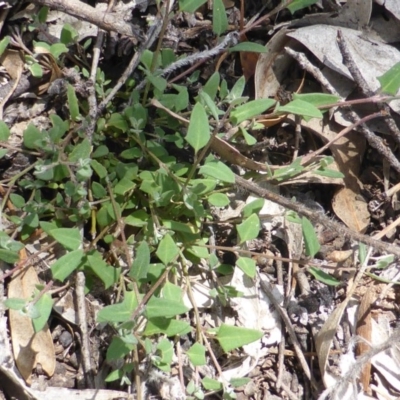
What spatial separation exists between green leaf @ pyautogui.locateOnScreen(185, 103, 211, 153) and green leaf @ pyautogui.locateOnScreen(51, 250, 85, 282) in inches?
26.0

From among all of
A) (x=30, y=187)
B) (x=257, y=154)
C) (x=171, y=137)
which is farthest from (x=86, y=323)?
(x=257, y=154)

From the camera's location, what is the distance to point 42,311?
233 cm

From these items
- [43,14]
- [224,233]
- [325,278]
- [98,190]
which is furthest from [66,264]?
[43,14]

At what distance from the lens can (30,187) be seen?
269cm

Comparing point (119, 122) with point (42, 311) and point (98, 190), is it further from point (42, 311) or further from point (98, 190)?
point (42, 311)

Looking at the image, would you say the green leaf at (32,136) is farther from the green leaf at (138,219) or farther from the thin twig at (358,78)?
the thin twig at (358,78)

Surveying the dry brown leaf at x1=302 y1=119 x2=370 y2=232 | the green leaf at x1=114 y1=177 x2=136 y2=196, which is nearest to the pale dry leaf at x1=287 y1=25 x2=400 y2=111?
the dry brown leaf at x1=302 y1=119 x2=370 y2=232

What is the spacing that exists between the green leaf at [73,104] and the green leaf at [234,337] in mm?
1186

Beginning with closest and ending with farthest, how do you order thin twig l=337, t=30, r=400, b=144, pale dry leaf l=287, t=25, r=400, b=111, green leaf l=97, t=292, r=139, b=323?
1. green leaf l=97, t=292, r=139, b=323
2. thin twig l=337, t=30, r=400, b=144
3. pale dry leaf l=287, t=25, r=400, b=111

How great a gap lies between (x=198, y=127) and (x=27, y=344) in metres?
1.27

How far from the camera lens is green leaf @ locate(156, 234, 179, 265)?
8.02 ft

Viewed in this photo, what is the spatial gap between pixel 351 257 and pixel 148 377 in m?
1.23

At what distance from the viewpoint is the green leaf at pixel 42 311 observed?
2295mm

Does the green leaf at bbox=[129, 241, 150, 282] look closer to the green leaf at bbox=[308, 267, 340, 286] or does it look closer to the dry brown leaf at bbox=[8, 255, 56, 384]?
the dry brown leaf at bbox=[8, 255, 56, 384]
